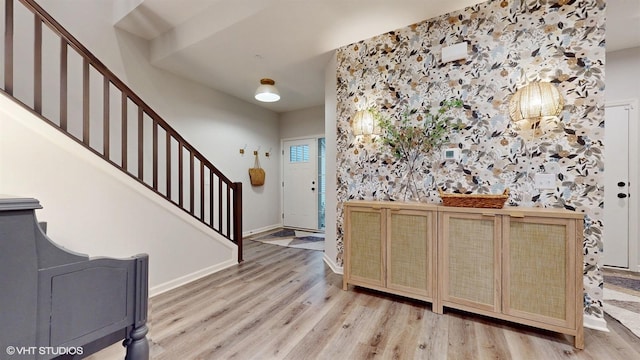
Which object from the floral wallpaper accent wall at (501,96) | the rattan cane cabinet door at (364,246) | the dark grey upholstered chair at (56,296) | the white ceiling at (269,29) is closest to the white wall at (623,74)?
the white ceiling at (269,29)

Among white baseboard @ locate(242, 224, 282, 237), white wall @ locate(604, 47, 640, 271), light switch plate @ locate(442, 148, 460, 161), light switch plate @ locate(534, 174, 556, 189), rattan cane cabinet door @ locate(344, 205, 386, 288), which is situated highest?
white wall @ locate(604, 47, 640, 271)

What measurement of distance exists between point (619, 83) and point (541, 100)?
2100 mm

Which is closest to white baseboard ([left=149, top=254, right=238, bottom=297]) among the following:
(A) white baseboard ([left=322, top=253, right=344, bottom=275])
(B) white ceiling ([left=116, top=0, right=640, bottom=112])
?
(A) white baseboard ([left=322, top=253, right=344, bottom=275])

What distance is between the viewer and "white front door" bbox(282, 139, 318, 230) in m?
5.55

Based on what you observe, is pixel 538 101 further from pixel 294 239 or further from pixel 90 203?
pixel 294 239

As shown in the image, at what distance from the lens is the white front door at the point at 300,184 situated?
5555 mm

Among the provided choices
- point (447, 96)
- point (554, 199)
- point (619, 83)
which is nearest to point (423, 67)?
point (447, 96)

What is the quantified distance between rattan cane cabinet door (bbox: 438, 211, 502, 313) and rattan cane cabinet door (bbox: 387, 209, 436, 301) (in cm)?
9

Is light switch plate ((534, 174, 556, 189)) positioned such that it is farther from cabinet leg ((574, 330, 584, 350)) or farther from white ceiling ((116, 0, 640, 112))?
white ceiling ((116, 0, 640, 112))

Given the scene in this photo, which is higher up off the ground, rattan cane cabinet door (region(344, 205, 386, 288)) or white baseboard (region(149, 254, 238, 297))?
rattan cane cabinet door (region(344, 205, 386, 288))

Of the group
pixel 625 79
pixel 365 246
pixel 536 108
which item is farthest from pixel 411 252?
pixel 625 79

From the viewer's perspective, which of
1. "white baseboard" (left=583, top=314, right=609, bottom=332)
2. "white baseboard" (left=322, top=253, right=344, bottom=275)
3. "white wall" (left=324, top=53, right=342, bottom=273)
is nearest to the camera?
"white baseboard" (left=583, top=314, right=609, bottom=332)

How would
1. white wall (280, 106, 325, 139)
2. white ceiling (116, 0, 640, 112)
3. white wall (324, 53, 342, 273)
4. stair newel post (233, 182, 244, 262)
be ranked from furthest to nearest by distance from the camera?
white wall (280, 106, 325, 139) → stair newel post (233, 182, 244, 262) → white wall (324, 53, 342, 273) → white ceiling (116, 0, 640, 112)

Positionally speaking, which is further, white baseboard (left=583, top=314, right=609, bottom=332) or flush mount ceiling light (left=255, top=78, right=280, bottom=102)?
flush mount ceiling light (left=255, top=78, right=280, bottom=102)
